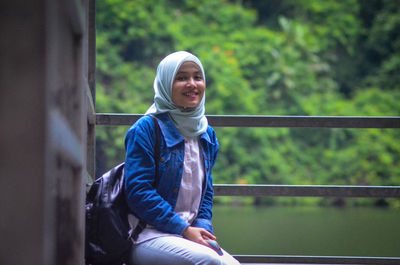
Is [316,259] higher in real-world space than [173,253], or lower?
lower

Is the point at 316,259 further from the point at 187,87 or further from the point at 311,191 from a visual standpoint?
the point at 187,87

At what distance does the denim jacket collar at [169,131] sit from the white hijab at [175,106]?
0.02 meters

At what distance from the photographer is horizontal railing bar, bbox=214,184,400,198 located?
2.18 meters

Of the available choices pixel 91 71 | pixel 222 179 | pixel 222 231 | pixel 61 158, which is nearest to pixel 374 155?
pixel 222 179

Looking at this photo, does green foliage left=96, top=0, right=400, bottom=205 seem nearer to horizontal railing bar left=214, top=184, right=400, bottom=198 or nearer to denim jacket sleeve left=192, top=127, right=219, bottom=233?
horizontal railing bar left=214, top=184, right=400, bottom=198

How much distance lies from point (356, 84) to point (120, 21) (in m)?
7.07

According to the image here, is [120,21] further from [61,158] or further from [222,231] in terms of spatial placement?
[61,158]

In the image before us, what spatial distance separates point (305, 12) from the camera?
1652cm

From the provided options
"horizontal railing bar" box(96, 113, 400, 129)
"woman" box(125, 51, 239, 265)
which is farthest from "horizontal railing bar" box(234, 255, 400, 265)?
"woman" box(125, 51, 239, 265)

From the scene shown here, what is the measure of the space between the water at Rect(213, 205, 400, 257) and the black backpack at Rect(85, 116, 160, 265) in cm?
570

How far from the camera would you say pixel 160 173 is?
146 cm

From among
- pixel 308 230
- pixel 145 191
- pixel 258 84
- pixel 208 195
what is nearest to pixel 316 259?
pixel 208 195

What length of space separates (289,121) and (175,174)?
86 cm

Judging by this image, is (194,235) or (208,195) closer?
(194,235)
